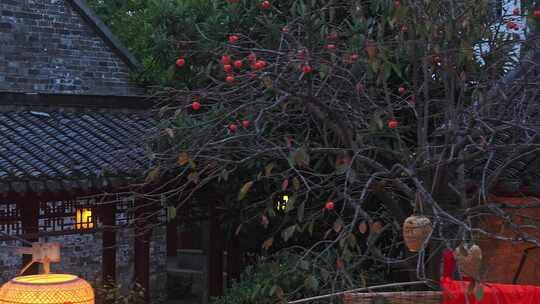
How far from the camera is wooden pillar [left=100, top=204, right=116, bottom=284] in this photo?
9.96 m

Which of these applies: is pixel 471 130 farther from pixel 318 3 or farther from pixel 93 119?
pixel 93 119

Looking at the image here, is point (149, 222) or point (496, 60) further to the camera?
point (149, 222)

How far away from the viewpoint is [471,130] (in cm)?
664

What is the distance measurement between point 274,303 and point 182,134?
6.47 ft

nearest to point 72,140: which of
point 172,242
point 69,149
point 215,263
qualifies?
point 69,149

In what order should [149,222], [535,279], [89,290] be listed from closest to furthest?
[89,290] → [535,279] → [149,222]

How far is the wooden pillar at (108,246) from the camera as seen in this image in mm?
9963

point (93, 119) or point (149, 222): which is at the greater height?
point (93, 119)

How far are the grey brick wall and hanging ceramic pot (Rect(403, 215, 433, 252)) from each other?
727 centimetres

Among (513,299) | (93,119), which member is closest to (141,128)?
(93,119)

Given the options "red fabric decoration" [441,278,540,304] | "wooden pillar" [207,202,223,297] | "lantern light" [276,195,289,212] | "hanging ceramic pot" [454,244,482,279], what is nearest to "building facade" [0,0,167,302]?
"wooden pillar" [207,202,223,297]

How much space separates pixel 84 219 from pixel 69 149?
0.92 metres

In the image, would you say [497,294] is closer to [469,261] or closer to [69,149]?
[469,261]

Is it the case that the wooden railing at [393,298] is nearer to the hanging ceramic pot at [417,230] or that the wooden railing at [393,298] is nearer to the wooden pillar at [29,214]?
the hanging ceramic pot at [417,230]
